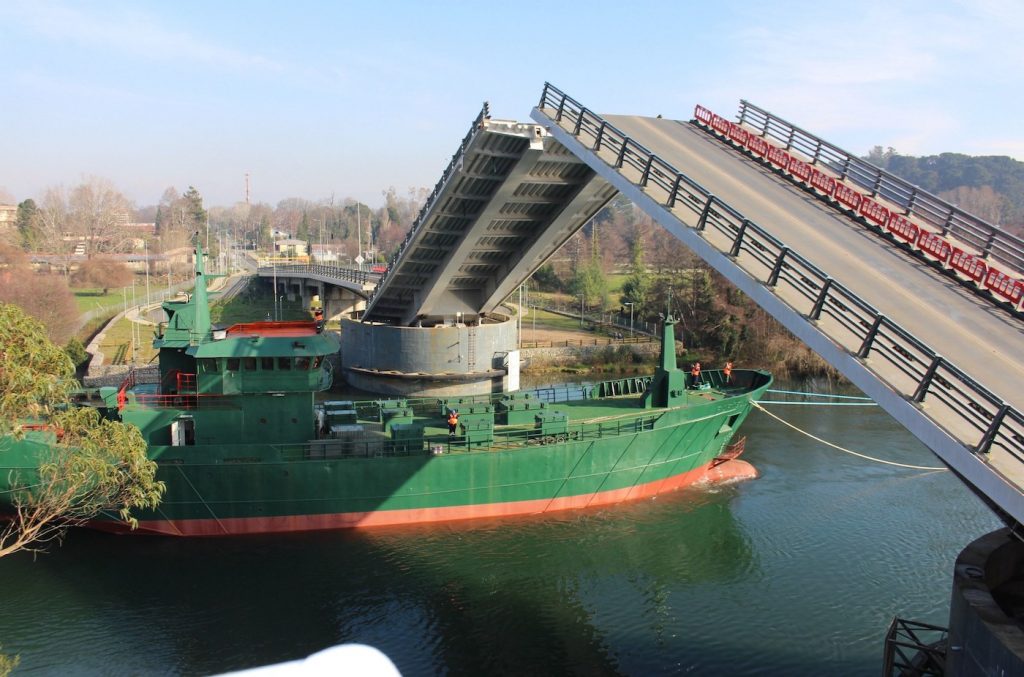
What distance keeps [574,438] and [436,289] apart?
A: 1363 cm

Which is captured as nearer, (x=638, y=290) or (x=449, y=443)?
(x=449, y=443)

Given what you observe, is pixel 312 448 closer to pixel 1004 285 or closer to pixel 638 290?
pixel 1004 285

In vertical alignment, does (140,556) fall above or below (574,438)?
below

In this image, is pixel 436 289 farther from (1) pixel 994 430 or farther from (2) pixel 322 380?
(1) pixel 994 430

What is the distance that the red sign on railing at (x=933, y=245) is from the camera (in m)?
15.0

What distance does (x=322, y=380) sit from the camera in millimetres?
22281

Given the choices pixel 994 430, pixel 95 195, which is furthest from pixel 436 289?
pixel 95 195

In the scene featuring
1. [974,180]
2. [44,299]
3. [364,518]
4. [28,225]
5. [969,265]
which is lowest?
[364,518]

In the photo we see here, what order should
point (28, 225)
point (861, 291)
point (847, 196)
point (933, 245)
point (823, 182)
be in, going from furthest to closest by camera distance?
point (28, 225), point (823, 182), point (847, 196), point (933, 245), point (861, 291)

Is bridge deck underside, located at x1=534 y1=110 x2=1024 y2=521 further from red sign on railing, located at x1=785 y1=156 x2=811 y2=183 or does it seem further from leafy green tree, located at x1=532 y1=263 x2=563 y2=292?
leafy green tree, located at x1=532 y1=263 x2=563 y2=292

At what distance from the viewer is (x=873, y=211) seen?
57.1 feet

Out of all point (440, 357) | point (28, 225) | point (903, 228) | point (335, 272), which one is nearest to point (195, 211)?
point (28, 225)

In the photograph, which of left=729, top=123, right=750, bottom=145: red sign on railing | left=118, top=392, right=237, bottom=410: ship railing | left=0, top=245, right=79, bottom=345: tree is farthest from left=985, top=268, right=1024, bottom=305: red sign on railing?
left=0, top=245, right=79, bottom=345: tree

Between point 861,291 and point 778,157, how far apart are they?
869 cm
